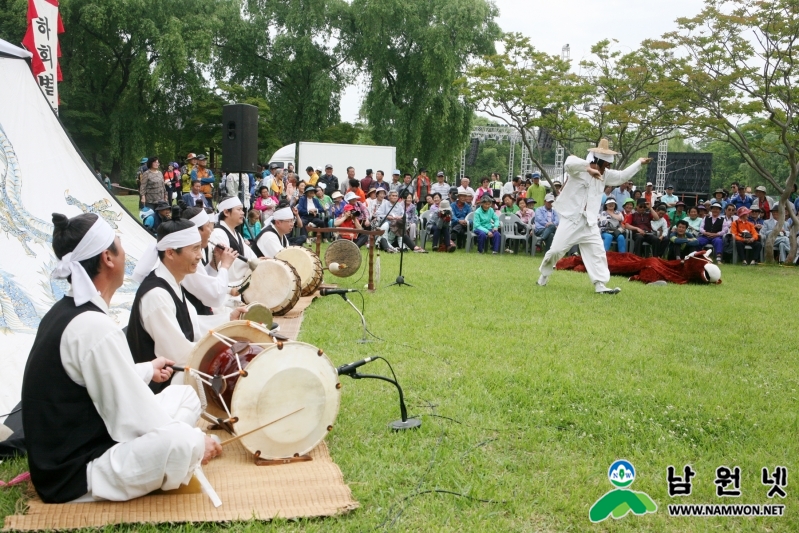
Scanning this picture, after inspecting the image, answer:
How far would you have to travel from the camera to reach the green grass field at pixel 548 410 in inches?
126

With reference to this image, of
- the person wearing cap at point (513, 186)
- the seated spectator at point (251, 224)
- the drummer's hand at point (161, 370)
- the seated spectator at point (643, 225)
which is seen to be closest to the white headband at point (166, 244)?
the drummer's hand at point (161, 370)

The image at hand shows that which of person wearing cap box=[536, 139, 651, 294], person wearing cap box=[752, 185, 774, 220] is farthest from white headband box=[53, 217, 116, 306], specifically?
person wearing cap box=[752, 185, 774, 220]

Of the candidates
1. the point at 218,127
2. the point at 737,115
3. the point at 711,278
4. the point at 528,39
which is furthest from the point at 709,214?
the point at 218,127

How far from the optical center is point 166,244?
152 inches

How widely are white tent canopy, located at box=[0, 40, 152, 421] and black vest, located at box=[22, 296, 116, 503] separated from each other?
1.63 metres

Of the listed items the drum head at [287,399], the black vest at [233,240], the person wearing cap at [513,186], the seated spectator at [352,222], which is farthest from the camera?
the person wearing cap at [513,186]

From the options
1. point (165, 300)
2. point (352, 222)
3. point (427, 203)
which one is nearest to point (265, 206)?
point (352, 222)

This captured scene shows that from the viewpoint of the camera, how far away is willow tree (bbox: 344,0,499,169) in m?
23.8

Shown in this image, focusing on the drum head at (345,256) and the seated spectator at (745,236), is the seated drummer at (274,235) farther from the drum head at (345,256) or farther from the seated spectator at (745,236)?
the seated spectator at (745,236)

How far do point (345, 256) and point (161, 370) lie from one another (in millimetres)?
5930

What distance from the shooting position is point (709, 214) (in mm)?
14469

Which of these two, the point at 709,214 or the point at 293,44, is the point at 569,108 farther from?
the point at 293,44

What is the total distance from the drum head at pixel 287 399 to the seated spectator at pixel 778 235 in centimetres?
1339

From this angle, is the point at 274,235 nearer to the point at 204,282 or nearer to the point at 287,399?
the point at 204,282
